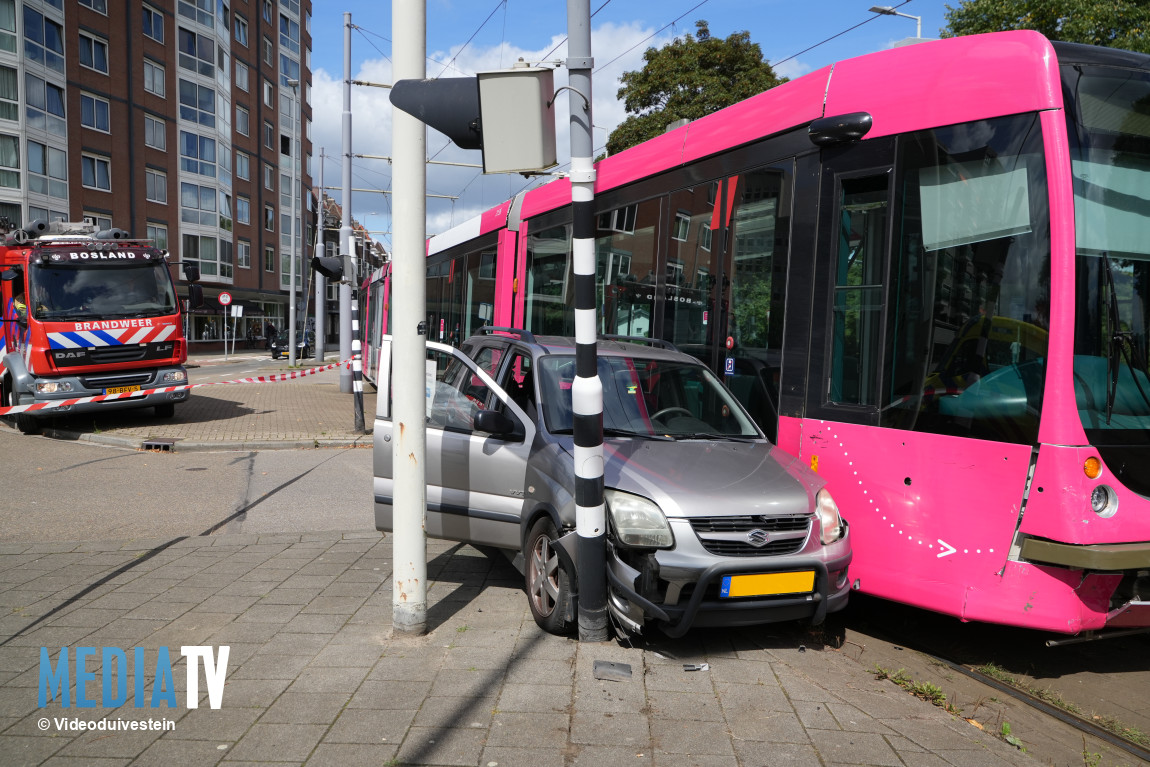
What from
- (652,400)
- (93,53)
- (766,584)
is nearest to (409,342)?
(652,400)

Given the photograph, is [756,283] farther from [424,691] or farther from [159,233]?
[159,233]

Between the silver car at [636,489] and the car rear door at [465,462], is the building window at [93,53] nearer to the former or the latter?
the silver car at [636,489]

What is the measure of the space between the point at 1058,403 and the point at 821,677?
1.78 m

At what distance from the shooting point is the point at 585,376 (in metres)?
4.47

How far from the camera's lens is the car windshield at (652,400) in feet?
17.4

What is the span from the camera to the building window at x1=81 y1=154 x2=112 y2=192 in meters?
36.8

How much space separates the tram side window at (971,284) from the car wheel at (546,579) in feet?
6.59

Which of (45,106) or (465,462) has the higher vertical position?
(45,106)

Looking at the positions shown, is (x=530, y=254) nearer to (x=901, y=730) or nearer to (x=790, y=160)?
(x=790, y=160)

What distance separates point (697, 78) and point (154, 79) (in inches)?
1161

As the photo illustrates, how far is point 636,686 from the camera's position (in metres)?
4.01

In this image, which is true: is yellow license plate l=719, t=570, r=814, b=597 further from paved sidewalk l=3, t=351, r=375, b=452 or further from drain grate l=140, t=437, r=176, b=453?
drain grate l=140, t=437, r=176, b=453

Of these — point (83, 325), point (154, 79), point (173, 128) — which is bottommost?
point (83, 325)
